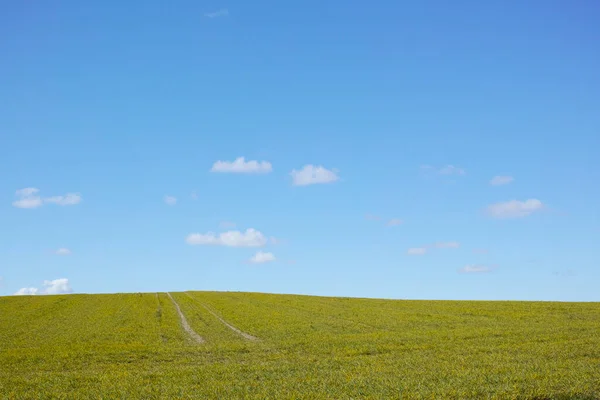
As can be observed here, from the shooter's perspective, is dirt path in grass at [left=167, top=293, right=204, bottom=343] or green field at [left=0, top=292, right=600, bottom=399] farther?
dirt path in grass at [left=167, top=293, right=204, bottom=343]

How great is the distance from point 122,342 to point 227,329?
35.9ft

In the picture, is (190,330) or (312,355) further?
(190,330)

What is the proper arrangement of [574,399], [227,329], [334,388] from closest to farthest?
[574,399], [334,388], [227,329]

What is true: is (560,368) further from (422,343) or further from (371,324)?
(371,324)

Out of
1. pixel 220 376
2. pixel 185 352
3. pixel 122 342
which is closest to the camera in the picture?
pixel 220 376

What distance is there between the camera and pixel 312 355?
32.9 meters

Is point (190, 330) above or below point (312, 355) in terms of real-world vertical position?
below

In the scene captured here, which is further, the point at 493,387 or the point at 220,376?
the point at 220,376

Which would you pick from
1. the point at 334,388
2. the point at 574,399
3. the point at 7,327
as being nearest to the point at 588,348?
the point at 574,399

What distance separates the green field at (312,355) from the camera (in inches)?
888

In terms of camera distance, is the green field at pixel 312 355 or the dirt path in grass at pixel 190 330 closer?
the green field at pixel 312 355

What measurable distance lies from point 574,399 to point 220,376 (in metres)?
15.4

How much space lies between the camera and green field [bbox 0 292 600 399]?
22547 millimetres

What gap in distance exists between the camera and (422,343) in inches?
1437
